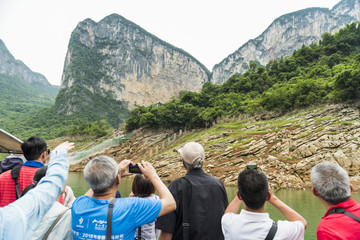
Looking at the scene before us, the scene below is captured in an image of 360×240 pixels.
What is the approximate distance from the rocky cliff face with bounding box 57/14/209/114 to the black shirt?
307 ft

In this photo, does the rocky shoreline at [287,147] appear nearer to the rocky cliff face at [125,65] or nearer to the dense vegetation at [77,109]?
the dense vegetation at [77,109]

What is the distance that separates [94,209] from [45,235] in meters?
0.38

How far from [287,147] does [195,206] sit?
1642cm

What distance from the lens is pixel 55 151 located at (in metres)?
1.51

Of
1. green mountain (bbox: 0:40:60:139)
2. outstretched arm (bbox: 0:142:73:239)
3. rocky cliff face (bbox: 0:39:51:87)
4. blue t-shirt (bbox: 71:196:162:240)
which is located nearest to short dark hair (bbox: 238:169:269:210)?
blue t-shirt (bbox: 71:196:162:240)

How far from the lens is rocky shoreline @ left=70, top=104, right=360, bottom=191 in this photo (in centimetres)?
1372

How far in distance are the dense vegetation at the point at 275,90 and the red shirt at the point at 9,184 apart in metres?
23.6

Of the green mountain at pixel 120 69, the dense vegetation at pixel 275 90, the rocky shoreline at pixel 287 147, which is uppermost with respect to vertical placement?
the green mountain at pixel 120 69

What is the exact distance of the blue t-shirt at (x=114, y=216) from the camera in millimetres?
1575

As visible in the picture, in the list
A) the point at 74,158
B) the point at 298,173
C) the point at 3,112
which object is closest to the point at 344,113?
the point at 298,173

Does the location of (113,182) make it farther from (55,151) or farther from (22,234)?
(22,234)

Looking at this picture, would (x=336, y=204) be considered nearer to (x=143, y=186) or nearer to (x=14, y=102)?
(x=143, y=186)

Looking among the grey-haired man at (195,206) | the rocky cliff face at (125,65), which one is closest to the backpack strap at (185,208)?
the grey-haired man at (195,206)

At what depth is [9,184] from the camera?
7.66ft
